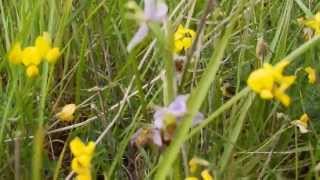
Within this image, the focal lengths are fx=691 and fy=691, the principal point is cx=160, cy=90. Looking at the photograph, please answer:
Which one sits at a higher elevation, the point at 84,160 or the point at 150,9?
the point at 150,9

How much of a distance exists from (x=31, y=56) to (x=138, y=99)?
0.32 meters

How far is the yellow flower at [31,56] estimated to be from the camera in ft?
2.47

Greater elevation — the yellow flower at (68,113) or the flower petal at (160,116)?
the flower petal at (160,116)

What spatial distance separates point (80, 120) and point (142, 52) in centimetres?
15

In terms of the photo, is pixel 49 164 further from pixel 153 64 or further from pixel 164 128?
pixel 164 128

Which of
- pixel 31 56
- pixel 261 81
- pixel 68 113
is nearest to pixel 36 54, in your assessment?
pixel 31 56

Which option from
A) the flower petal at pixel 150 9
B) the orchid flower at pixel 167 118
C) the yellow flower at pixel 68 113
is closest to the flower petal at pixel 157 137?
the orchid flower at pixel 167 118

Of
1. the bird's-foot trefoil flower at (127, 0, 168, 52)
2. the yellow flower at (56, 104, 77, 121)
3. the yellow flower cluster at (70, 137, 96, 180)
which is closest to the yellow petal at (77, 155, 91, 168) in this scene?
the yellow flower cluster at (70, 137, 96, 180)

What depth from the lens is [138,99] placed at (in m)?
1.05

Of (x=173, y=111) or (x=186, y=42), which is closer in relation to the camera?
(x=173, y=111)

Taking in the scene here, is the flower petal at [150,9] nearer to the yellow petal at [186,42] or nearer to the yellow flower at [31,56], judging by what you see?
the yellow flower at [31,56]

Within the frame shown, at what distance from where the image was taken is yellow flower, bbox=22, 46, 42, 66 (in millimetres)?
754

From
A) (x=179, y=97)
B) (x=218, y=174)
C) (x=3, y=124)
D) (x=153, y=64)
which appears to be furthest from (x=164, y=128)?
(x=153, y=64)

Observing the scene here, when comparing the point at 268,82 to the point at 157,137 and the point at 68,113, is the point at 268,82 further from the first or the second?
the point at 68,113
